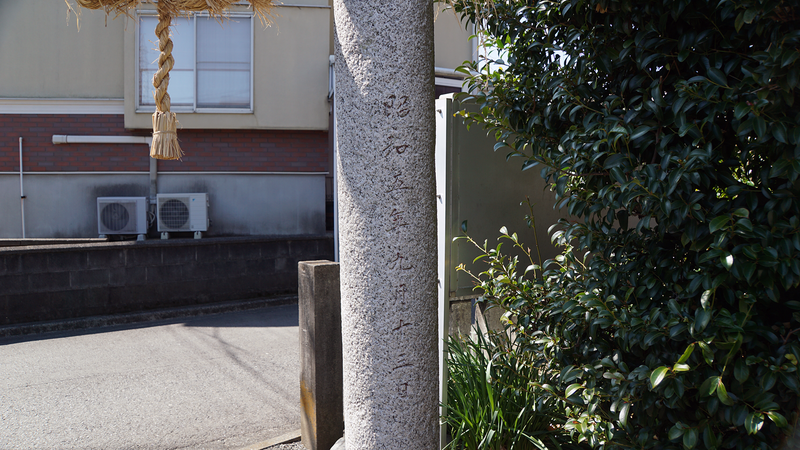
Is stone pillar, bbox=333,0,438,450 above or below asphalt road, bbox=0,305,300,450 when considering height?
above

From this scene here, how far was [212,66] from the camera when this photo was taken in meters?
9.72

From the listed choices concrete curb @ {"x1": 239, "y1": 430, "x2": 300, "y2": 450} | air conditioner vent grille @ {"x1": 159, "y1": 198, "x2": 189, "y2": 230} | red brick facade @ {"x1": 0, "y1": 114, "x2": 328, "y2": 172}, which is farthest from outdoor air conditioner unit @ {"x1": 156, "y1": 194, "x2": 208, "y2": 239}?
concrete curb @ {"x1": 239, "y1": 430, "x2": 300, "y2": 450}

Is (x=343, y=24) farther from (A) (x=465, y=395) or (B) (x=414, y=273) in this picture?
(A) (x=465, y=395)

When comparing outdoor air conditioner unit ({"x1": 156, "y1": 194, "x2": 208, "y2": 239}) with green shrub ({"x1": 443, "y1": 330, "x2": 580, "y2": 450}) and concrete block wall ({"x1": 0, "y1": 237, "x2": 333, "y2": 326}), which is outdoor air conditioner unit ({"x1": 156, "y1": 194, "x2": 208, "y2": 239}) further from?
green shrub ({"x1": 443, "y1": 330, "x2": 580, "y2": 450})

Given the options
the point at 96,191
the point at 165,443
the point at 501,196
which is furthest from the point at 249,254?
the point at 501,196

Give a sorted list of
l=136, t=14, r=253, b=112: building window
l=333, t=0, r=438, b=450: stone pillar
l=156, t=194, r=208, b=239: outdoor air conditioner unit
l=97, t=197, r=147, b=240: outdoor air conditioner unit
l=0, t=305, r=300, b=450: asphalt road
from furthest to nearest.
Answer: l=136, t=14, r=253, b=112: building window → l=156, t=194, r=208, b=239: outdoor air conditioner unit → l=97, t=197, r=147, b=240: outdoor air conditioner unit → l=0, t=305, r=300, b=450: asphalt road → l=333, t=0, r=438, b=450: stone pillar

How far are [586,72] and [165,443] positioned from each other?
3713 mm

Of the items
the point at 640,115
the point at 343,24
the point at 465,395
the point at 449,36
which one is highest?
the point at 449,36

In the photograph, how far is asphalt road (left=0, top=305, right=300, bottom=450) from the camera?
3.92m

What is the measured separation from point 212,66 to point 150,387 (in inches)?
264

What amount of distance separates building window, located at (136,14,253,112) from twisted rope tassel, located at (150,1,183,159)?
7.10 m

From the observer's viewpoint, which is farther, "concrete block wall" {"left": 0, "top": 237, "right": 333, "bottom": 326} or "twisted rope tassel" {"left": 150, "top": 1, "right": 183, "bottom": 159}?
"concrete block wall" {"left": 0, "top": 237, "right": 333, "bottom": 326}

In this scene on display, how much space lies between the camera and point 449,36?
33.3 ft

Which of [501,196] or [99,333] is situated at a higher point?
[501,196]
